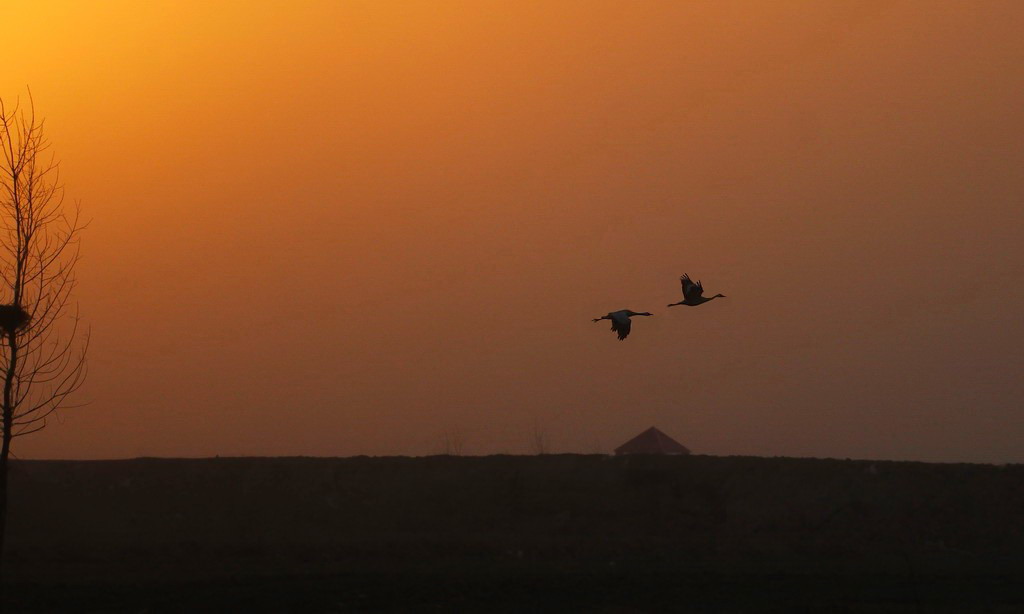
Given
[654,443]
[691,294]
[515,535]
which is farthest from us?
[654,443]

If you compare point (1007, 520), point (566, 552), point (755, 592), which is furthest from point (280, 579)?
point (1007, 520)

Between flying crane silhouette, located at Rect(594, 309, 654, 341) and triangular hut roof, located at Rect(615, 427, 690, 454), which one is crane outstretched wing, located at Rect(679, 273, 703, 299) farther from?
triangular hut roof, located at Rect(615, 427, 690, 454)

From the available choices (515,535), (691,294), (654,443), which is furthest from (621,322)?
(654,443)

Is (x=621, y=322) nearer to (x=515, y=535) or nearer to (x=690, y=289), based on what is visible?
(x=690, y=289)

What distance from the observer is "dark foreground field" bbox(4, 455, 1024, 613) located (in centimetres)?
2422

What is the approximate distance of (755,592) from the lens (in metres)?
24.5

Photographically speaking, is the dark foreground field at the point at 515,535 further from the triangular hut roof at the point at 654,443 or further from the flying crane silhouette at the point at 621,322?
the triangular hut roof at the point at 654,443

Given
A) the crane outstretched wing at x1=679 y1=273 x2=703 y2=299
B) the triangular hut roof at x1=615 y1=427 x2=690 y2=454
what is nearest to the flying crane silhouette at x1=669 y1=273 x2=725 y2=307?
the crane outstretched wing at x1=679 y1=273 x2=703 y2=299

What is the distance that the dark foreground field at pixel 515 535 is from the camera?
79.5 ft

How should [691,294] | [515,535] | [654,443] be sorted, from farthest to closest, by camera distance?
[654,443] → [515,535] → [691,294]

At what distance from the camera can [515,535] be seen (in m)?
34.1

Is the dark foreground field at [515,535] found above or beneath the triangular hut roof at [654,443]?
beneath

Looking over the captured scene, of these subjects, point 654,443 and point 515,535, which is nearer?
point 515,535

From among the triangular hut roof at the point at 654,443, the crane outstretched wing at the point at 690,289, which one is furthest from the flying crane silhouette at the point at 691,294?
the triangular hut roof at the point at 654,443
